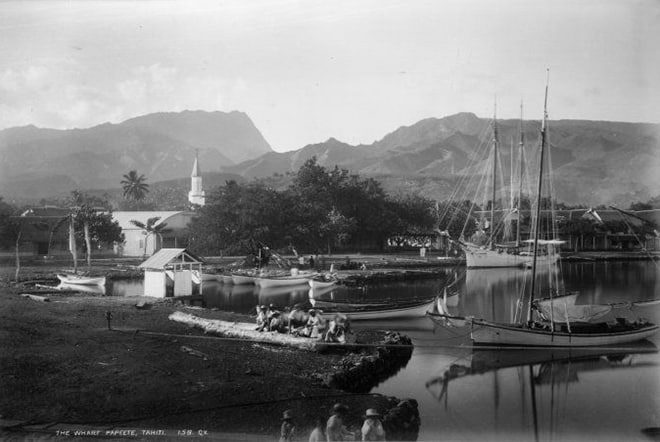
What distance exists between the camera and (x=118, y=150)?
10.8 meters

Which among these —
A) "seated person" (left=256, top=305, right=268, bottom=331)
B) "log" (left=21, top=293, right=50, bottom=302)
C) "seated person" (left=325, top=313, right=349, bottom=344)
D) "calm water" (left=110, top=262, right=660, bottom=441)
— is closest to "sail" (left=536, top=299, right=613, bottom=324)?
"calm water" (left=110, top=262, right=660, bottom=441)

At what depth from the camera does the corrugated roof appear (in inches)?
464

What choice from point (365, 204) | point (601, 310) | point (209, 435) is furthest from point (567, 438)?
point (365, 204)

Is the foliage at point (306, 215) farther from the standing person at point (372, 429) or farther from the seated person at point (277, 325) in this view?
the standing person at point (372, 429)

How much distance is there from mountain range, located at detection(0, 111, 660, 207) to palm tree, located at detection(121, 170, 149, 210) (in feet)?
0.55

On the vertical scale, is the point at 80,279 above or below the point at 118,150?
below

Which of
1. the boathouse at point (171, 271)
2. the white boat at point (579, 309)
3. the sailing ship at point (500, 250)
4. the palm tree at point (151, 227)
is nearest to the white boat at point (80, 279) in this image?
the boathouse at point (171, 271)

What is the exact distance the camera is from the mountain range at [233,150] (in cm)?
923

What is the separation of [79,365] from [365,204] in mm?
22478

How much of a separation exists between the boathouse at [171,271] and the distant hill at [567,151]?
2533mm

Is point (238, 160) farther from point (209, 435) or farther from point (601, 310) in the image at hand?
point (601, 310)

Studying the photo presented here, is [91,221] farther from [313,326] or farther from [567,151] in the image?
[567,151]

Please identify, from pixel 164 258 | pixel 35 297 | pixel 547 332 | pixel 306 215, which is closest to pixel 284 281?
pixel 306 215

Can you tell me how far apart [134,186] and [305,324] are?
476 centimetres
